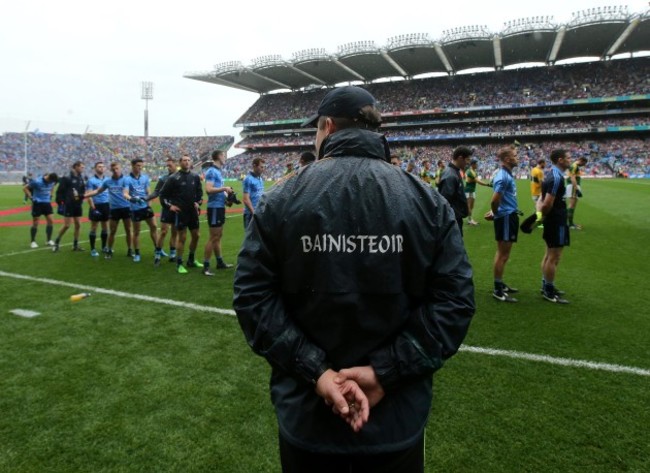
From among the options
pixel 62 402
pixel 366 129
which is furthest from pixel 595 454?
pixel 62 402

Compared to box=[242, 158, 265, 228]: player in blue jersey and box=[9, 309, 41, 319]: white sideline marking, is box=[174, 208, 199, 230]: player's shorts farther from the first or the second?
box=[9, 309, 41, 319]: white sideline marking

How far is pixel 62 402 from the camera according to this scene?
3.70 meters

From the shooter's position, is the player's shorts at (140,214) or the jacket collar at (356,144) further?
the player's shorts at (140,214)

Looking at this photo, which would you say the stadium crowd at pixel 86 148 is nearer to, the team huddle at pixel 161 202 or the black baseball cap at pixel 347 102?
the team huddle at pixel 161 202

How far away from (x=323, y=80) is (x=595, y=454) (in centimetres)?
6502

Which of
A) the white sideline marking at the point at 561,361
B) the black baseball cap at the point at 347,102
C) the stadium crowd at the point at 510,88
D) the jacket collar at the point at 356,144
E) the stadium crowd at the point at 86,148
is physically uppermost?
the stadium crowd at the point at 510,88

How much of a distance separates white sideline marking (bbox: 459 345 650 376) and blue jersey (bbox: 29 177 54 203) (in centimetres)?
1170

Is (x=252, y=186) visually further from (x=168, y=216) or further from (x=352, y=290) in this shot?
(x=352, y=290)

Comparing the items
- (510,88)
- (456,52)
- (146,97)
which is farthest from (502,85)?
(146,97)

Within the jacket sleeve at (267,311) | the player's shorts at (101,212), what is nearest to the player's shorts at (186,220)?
the player's shorts at (101,212)

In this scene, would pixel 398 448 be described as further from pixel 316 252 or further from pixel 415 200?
pixel 415 200

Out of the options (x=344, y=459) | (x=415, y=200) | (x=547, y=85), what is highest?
(x=547, y=85)

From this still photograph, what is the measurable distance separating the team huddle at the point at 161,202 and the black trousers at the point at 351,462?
686 cm

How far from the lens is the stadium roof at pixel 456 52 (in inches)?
1673
